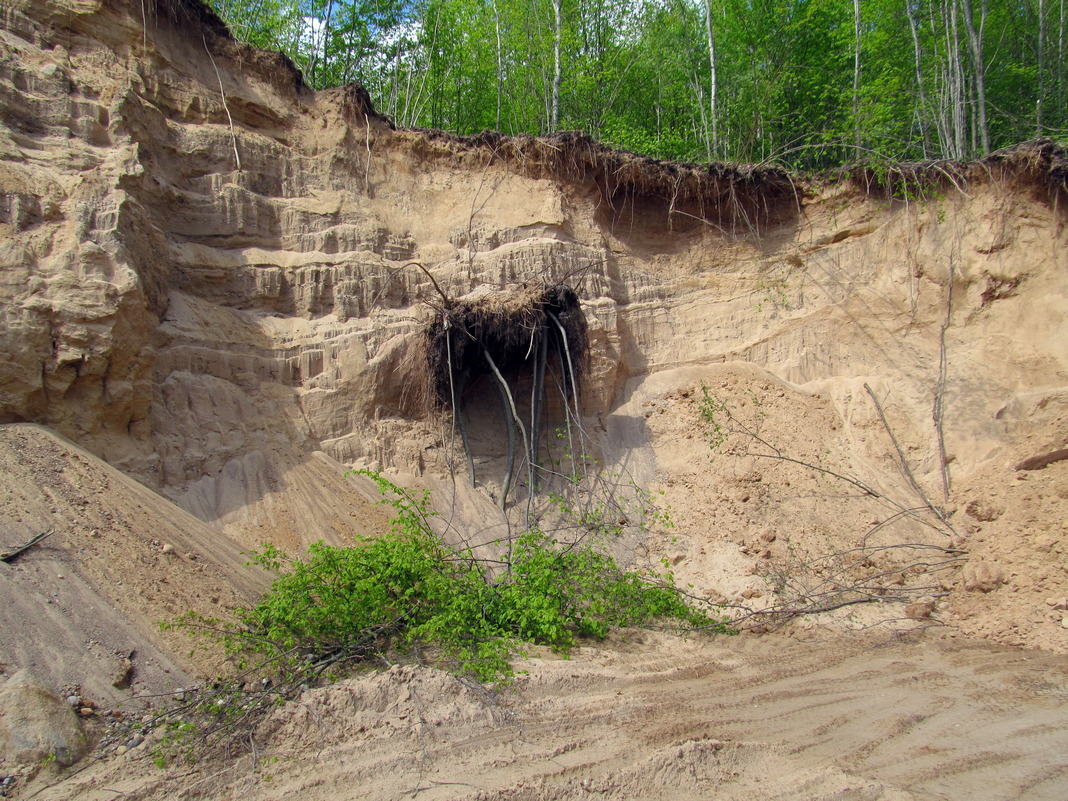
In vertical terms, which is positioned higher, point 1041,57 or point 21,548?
point 1041,57

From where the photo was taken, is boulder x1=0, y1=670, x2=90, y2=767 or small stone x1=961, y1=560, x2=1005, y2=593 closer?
boulder x1=0, y1=670, x2=90, y2=767

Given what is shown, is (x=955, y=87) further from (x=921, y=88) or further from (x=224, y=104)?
A: (x=224, y=104)

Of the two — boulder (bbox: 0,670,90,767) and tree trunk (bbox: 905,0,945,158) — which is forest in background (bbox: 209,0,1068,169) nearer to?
tree trunk (bbox: 905,0,945,158)

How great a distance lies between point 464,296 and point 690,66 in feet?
32.2

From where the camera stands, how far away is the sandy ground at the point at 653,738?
4129 millimetres

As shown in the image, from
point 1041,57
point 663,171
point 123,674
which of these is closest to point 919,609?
point 123,674

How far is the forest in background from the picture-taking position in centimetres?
1414

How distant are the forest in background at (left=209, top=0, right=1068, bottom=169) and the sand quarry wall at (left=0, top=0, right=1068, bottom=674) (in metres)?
2.93

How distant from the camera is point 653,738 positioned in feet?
15.4

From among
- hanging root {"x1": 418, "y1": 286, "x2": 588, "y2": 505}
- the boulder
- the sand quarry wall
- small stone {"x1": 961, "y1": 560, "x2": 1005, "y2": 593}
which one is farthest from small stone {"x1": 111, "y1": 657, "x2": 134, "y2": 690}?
small stone {"x1": 961, "y1": 560, "x2": 1005, "y2": 593}

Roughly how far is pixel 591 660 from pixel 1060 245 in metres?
9.94

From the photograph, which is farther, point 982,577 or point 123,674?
point 982,577

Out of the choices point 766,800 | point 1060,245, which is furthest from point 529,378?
point 1060,245

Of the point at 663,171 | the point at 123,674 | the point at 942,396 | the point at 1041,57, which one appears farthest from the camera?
the point at 1041,57
